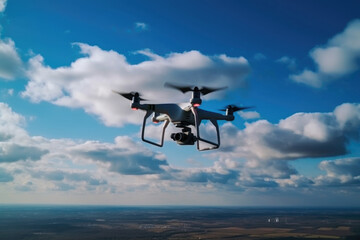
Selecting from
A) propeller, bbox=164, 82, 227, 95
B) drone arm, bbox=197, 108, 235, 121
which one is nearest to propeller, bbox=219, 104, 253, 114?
drone arm, bbox=197, 108, 235, 121

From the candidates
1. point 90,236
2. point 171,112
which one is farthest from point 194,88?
point 90,236

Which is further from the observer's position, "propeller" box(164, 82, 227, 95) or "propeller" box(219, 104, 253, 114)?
"propeller" box(219, 104, 253, 114)

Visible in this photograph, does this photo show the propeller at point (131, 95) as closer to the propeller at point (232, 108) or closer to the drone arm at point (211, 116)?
the drone arm at point (211, 116)

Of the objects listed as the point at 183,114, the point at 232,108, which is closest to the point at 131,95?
the point at 183,114

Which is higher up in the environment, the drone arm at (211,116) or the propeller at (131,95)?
the propeller at (131,95)

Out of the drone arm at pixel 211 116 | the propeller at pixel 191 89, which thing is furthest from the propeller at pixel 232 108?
the propeller at pixel 191 89

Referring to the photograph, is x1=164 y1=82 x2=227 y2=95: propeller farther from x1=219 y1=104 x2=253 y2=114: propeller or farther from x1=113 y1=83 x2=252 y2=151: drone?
x1=219 y1=104 x2=253 y2=114: propeller

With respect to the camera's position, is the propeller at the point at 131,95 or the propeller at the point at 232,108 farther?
the propeller at the point at 232,108

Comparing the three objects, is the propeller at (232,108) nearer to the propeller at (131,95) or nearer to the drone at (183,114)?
the drone at (183,114)

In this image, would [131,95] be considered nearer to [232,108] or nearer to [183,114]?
[183,114]

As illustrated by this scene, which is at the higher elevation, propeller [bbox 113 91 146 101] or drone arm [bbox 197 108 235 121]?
propeller [bbox 113 91 146 101]

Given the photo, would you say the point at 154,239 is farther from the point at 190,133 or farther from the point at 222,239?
the point at 190,133

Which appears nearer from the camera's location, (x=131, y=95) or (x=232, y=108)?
(x=131, y=95)
